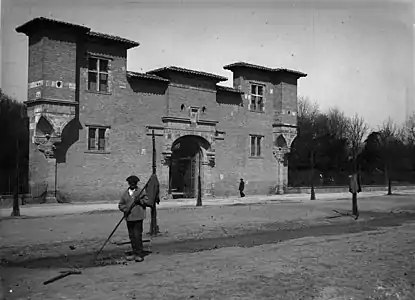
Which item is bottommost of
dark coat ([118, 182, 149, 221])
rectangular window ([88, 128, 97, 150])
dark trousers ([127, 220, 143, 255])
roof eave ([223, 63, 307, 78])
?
dark trousers ([127, 220, 143, 255])

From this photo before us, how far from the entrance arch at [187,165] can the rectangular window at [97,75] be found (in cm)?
661

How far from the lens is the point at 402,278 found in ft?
25.2

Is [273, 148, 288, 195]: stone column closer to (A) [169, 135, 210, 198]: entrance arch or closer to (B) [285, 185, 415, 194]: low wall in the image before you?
(B) [285, 185, 415, 194]: low wall

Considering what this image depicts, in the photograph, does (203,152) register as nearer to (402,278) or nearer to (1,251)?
(1,251)

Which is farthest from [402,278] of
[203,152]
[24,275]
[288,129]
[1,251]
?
[288,129]

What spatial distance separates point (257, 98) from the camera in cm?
3625

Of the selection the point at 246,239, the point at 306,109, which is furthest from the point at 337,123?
the point at 246,239

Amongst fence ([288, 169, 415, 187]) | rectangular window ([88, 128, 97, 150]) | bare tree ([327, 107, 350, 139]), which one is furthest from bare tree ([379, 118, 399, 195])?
rectangular window ([88, 128, 97, 150])

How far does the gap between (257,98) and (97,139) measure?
14277mm

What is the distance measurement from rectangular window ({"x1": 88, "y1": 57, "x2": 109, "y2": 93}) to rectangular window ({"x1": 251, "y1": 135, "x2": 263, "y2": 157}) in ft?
41.6

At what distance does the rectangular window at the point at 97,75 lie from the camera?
1061 inches

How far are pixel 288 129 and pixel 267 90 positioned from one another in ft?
11.5

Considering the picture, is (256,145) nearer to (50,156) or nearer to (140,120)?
(140,120)

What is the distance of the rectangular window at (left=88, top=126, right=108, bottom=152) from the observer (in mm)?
26625
